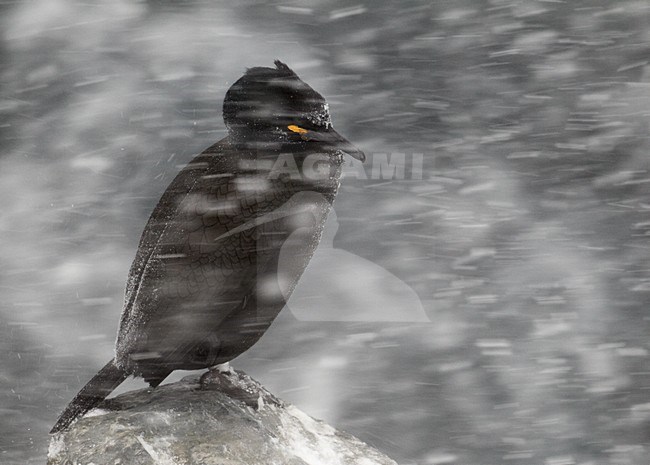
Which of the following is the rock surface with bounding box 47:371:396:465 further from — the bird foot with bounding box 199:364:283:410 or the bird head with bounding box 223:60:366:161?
the bird head with bounding box 223:60:366:161

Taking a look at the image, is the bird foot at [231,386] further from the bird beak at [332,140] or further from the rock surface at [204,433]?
the bird beak at [332,140]

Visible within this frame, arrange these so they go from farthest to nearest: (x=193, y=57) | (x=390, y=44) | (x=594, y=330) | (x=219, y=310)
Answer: (x=594, y=330) → (x=390, y=44) → (x=193, y=57) → (x=219, y=310)

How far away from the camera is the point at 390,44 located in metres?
4.07

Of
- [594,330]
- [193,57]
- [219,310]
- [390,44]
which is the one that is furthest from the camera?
[594,330]

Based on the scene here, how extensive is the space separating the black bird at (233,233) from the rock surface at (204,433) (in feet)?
0.26

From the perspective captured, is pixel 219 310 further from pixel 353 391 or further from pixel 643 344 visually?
pixel 643 344

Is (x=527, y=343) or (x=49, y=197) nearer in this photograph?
(x=49, y=197)

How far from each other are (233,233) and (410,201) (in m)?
2.67

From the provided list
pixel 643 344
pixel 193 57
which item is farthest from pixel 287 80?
pixel 643 344

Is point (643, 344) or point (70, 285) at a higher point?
point (70, 285)

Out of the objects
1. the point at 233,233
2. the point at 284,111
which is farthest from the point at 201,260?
the point at 284,111

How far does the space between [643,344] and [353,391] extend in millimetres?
1695

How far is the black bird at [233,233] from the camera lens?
1847mm

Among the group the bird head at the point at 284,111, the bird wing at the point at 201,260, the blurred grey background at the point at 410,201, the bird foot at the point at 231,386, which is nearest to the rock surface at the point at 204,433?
the bird foot at the point at 231,386
